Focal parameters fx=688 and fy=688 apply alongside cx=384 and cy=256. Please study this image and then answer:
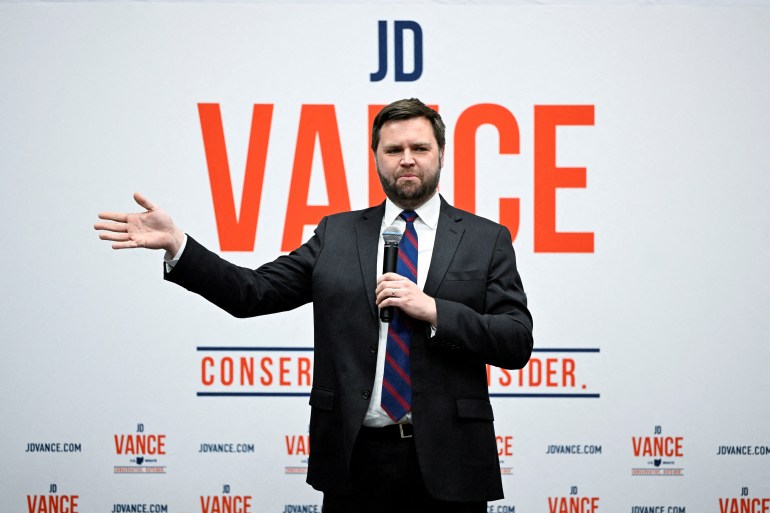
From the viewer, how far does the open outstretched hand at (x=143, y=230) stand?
64.4 inches

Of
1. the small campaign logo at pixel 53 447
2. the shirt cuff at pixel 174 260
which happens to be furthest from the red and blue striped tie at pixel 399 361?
the small campaign logo at pixel 53 447

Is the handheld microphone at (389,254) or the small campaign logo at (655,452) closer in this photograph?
the handheld microphone at (389,254)

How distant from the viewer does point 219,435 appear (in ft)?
10.0

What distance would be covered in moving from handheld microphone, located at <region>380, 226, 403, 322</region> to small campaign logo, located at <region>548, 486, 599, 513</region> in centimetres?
183

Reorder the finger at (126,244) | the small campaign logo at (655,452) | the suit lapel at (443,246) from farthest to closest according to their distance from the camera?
the small campaign logo at (655,452)
the suit lapel at (443,246)
the finger at (126,244)

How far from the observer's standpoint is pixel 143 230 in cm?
168

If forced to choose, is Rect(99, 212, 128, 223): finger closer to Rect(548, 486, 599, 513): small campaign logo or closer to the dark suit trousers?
the dark suit trousers

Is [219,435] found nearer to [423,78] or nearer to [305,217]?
[305,217]

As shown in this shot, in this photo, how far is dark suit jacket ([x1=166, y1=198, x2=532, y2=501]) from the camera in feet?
5.47

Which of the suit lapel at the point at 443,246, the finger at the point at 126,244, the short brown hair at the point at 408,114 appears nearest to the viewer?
the finger at the point at 126,244

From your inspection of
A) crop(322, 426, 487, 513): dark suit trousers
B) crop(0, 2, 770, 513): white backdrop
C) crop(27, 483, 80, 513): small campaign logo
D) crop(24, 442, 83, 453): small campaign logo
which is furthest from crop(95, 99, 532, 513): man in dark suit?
crop(27, 483, 80, 513): small campaign logo

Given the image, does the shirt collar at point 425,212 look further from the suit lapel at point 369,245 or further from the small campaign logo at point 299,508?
the small campaign logo at point 299,508

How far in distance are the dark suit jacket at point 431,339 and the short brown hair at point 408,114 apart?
9.8 inches

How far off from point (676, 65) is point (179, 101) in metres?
2.24
